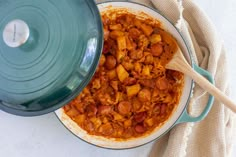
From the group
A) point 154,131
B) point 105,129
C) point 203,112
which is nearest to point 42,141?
point 105,129

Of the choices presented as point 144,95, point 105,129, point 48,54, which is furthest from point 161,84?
point 48,54

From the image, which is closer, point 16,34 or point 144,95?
point 16,34

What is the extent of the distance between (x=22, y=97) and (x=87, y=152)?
227 millimetres

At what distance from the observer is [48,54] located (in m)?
0.76

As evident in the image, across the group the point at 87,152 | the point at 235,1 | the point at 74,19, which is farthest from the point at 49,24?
the point at 235,1

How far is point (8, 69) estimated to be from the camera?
2.53ft

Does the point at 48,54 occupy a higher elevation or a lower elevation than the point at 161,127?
higher

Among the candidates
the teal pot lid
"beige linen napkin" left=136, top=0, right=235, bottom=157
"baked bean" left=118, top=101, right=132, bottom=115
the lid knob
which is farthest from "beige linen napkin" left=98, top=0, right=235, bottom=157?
the lid knob

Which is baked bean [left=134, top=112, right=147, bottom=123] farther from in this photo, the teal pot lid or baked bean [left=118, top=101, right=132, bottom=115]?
the teal pot lid

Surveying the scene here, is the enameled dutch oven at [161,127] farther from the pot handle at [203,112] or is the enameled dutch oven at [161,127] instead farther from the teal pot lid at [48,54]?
the teal pot lid at [48,54]

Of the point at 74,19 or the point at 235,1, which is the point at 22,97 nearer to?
the point at 74,19

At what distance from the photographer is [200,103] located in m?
0.91

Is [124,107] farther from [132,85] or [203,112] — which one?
[203,112]

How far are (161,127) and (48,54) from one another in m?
0.29
